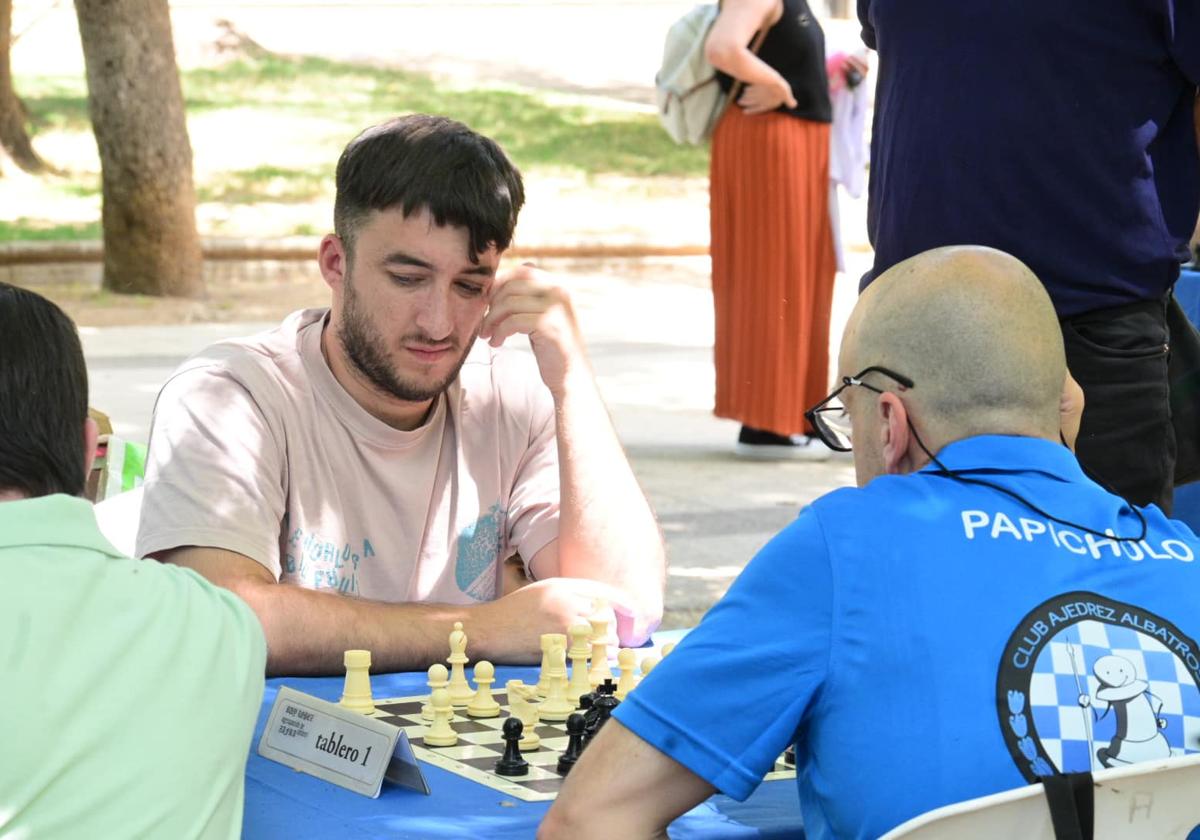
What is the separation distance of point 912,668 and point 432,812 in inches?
24.9

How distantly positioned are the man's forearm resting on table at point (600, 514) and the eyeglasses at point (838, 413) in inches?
32.2

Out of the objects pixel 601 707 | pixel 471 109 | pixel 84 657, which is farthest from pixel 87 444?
pixel 471 109

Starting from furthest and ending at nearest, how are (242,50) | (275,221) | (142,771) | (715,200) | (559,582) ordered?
(242,50) → (275,221) → (715,200) → (559,582) → (142,771)

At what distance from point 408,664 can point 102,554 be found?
110 cm

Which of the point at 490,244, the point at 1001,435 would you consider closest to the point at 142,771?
the point at 1001,435

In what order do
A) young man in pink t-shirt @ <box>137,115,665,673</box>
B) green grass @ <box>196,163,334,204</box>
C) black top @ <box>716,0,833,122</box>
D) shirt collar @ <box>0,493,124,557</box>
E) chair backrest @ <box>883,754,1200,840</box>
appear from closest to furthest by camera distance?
1. chair backrest @ <box>883,754,1200,840</box>
2. shirt collar @ <box>0,493,124,557</box>
3. young man in pink t-shirt @ <box>137,115,665,673</box>
4. black top @ <box>716,0,833,122</box>
5. green grass @ <box>196,163,334,204</box>

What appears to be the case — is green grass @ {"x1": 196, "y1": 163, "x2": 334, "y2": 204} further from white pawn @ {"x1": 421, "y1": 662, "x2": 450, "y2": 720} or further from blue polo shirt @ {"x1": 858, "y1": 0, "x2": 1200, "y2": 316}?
white pawn @ {"x1": 421, "y1": 662, "x2": 450, "y2": 720}

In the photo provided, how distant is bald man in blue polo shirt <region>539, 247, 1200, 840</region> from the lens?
194 centimetres

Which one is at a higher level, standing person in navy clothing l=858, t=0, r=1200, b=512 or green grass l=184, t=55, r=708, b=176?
standing person in navy clothing l=858, t=0, r=1200, b=512

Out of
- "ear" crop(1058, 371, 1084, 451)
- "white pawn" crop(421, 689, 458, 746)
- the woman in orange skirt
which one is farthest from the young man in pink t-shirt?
the woman in orange skirt

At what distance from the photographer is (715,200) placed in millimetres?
8625

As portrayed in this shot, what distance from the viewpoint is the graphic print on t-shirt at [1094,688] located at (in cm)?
193

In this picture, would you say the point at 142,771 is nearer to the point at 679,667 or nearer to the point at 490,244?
the point at 679,667

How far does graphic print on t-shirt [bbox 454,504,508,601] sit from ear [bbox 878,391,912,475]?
130 cm
